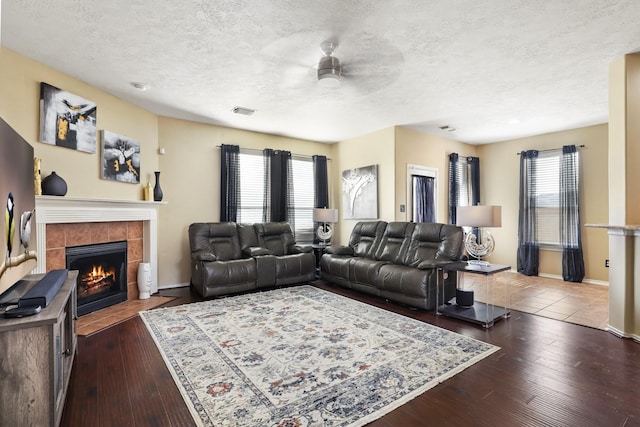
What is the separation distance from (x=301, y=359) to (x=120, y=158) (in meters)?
3.38

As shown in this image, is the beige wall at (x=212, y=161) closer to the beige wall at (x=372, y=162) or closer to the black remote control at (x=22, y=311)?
the beige wall at (x=372, y=162)

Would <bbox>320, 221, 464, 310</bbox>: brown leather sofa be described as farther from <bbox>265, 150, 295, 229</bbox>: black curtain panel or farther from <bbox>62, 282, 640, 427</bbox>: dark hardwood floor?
<bbox>265, 150, 295, 229</bbox>: black curtain panel

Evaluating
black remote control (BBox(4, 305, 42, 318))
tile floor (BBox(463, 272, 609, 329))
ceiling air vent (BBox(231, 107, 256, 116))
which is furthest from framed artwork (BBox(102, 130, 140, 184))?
tile floor (BBox(463, 272, 609, 329))

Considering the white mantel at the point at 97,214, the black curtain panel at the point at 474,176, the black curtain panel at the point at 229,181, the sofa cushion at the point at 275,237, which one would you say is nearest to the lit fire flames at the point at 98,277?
the white mantel at the point at 97,214

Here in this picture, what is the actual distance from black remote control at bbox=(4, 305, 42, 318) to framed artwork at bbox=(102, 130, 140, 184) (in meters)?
2.66

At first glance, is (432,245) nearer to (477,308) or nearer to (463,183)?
(477,308)

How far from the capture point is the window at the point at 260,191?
552 centimetres

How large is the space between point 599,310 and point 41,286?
5.25 metres

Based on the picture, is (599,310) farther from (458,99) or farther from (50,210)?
(50,210)

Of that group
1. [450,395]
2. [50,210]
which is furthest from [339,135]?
[450,395]

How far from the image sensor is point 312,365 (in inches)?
90.8

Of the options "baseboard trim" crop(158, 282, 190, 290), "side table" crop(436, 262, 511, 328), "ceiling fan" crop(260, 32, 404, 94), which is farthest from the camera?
"baseboard trim" crop(158, 282, 190, 290)

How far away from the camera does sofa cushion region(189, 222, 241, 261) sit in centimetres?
464

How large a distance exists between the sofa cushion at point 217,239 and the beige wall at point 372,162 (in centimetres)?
226
